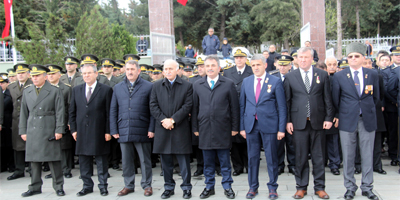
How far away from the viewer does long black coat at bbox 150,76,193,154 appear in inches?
212

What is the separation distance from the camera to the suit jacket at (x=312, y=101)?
16.7 ft

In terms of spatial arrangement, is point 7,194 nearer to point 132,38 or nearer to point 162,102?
point 162,102

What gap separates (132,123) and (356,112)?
343cm

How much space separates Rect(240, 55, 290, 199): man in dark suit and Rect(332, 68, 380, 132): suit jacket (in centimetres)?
87

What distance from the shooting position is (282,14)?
31.8 meters

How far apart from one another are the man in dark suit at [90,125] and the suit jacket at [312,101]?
9.89 ft

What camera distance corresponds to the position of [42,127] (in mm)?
5812

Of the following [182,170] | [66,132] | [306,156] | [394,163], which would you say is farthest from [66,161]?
[394,163]

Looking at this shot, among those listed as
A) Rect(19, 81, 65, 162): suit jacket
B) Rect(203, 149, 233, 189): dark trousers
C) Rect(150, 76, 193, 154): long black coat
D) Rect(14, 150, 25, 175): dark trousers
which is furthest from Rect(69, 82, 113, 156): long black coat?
Rect(14, 150, 25, 175): dark trousers

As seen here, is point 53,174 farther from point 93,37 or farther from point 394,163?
point 93,37

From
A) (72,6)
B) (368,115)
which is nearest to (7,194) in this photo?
(368,115)

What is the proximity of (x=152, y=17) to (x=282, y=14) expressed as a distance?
2003cm

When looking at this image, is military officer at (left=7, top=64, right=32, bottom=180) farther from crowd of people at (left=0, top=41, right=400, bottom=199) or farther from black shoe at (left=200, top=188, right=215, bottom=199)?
black shoe at (left=200, top=188, right=215, bottom=199)

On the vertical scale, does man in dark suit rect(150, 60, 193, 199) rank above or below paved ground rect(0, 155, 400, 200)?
above
